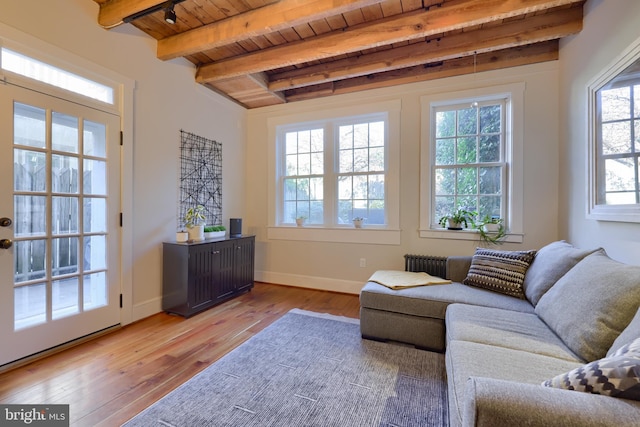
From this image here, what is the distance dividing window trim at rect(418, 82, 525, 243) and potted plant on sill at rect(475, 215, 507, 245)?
0.20ft

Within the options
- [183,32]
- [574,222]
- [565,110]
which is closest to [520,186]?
[574,222]

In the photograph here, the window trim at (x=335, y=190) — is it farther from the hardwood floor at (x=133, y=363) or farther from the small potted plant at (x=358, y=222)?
the hardwood floor at (x=133, y=363)

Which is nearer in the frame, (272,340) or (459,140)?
(272,340)

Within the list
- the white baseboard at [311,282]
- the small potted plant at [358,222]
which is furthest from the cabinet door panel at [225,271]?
the small potted plant at [358,222]

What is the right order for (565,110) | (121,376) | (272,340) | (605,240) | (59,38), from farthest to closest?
(565,110) → (272,340) → (59,38) → (605,240) → (121,376)

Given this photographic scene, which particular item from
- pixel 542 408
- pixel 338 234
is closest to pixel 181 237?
pixel 338 234

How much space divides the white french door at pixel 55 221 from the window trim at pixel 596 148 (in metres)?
3.90

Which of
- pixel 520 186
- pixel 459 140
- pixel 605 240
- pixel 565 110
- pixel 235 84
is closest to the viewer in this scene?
pixel 605 240

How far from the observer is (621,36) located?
1.79 metres

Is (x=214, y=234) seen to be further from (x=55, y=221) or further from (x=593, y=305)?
(x=593, y=305)

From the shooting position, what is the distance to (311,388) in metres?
1.64

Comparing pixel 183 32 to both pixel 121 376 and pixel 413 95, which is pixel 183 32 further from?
pixel 121 376

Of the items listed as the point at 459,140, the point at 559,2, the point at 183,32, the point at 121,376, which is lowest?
the point at 121,376

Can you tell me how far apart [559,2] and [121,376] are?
13.3 ft
